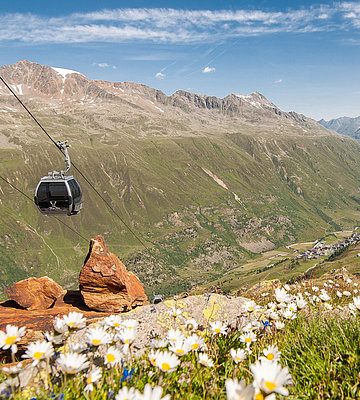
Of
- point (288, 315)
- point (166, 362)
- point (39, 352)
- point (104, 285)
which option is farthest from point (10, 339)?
point (104, 285)

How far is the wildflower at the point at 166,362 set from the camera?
Result: 7.54ft

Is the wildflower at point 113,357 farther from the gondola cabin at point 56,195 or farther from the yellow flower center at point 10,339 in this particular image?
the gondola cabin at point 56,195

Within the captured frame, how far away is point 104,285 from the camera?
48.5 ft

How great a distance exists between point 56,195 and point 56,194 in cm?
8

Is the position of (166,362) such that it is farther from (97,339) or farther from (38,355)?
(38,355)

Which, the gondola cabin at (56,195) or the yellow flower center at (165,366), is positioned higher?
the yellow flower center at (165,366)

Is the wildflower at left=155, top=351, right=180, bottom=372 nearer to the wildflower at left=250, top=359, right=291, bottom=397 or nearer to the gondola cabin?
Result: the wildflower at left=250, top=359, right=291, bottom=397

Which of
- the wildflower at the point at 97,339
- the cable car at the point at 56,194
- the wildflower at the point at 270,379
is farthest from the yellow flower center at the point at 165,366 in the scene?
the cable car at the point at 56,194

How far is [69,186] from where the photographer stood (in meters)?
20.8

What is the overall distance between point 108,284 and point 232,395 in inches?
570

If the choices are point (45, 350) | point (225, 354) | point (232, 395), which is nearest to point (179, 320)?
point (225, 354)

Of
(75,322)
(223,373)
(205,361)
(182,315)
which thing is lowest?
(182,315)

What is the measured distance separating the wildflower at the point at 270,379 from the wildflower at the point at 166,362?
2.41 feet

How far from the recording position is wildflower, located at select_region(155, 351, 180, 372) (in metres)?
2.30
